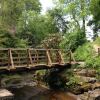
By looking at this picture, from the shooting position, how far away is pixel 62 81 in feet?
64.6

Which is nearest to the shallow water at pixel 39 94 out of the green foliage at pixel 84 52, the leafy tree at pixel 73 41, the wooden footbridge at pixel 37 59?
the wooden footbridge at pixel 37 59

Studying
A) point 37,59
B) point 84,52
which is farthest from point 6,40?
point 84,52

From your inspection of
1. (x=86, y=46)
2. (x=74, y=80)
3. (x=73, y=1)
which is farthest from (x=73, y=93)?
(x=73, y=1)

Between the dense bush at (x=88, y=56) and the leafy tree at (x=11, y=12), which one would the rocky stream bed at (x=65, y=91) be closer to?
the dense bush at (x=88, y=56)

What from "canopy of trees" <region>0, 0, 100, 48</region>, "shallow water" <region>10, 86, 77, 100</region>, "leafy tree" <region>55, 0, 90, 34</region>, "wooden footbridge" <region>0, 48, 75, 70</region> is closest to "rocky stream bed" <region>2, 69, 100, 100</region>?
"shallow water" <region>10, 86, 77, 100</region>

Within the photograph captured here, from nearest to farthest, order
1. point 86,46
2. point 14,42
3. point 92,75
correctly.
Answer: point 92,75, point 14,42, point 86,46

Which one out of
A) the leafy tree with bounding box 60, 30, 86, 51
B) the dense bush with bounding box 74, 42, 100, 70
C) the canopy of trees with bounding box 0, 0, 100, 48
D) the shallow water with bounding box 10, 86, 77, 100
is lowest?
the shallow water with bounding box 10, 86, 77, 100

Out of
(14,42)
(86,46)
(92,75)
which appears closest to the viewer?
(92,75)

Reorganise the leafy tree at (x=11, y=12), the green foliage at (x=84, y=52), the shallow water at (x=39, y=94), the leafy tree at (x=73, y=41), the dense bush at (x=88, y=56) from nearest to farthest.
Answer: the shallow water at (x=39, y=94)
the dense bush at (x=88, y=56)
the green foliage at (x=84, y=52)
the leafy tree at (x=73, y=41)
the leafy tree at (x=11, y=12)

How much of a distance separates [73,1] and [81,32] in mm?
4691

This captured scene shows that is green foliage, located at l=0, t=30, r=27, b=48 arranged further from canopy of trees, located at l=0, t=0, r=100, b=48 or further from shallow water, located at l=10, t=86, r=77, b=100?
shallow water, located at l=10, t=86, r=77, b=100

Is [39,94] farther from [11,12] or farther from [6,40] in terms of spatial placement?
[11,12]

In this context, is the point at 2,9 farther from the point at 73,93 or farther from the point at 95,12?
the point at 73,93

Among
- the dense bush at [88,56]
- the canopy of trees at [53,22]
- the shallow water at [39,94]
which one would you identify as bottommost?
the shallow water at [39,94]
